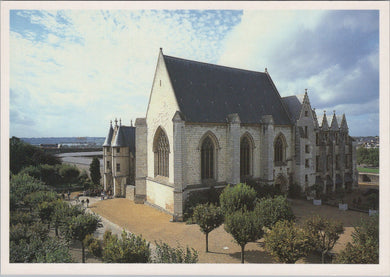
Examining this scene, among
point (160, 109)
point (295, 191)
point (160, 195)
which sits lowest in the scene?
point (295, 191)

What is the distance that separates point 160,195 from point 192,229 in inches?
235

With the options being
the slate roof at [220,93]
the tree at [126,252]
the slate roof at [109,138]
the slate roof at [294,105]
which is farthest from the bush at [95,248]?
the slate roof at [294,105]

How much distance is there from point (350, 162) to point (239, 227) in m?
30.8

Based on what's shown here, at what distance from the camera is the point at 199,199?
20.0 m

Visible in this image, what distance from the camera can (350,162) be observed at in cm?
3450

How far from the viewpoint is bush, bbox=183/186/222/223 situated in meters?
19.4

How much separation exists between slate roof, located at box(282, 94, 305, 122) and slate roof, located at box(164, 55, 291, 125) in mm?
727

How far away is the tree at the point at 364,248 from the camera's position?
9.88 meters

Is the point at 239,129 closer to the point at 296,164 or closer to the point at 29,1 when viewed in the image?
the point at 296,164

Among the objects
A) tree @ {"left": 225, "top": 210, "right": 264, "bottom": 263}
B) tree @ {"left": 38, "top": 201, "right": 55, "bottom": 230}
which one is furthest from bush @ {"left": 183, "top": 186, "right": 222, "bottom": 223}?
tree @ {"left": 38, "top": 201, "right": 55, "bottom": 230}

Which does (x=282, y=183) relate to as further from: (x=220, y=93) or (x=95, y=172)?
(x=95, y=172)

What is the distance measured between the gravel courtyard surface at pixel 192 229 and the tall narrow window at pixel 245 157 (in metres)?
5.78

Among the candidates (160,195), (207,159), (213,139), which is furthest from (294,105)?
(160,195)

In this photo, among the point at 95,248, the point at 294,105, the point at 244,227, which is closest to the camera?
the point at 244,227
